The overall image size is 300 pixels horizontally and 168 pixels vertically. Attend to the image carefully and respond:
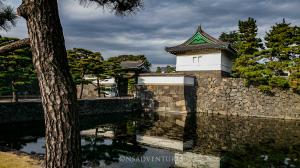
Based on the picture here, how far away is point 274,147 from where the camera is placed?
8414 mm

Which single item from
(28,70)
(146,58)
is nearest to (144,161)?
(28,70)

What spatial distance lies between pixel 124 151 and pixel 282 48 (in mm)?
13153

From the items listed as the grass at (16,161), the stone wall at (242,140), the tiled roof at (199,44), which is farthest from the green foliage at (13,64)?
the tiled roof at (199,44)

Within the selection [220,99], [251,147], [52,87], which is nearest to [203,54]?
[220,99]

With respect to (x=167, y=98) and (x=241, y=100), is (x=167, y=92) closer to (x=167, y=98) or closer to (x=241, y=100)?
(x=167, y=98)

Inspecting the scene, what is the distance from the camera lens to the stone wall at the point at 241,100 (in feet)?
55.0

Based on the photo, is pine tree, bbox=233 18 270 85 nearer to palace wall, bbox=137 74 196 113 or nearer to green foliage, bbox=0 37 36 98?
palace wall, bbox=137 74 196 113

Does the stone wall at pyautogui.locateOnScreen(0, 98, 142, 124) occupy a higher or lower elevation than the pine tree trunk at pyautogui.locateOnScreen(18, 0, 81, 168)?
lower

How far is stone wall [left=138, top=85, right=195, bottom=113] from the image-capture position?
60.8ft

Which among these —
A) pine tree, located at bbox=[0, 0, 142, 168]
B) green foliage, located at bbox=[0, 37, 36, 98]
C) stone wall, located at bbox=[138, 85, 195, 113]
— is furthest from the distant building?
pine tree, located at bbox=[0, 0, 142, 168]

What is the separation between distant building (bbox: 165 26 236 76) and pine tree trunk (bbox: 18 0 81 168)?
18.0 m

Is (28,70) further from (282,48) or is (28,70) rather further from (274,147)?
(282,48)

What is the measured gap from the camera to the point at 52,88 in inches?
94.0

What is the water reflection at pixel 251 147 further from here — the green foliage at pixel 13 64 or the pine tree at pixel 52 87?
the green foliage at pixel 13 64
